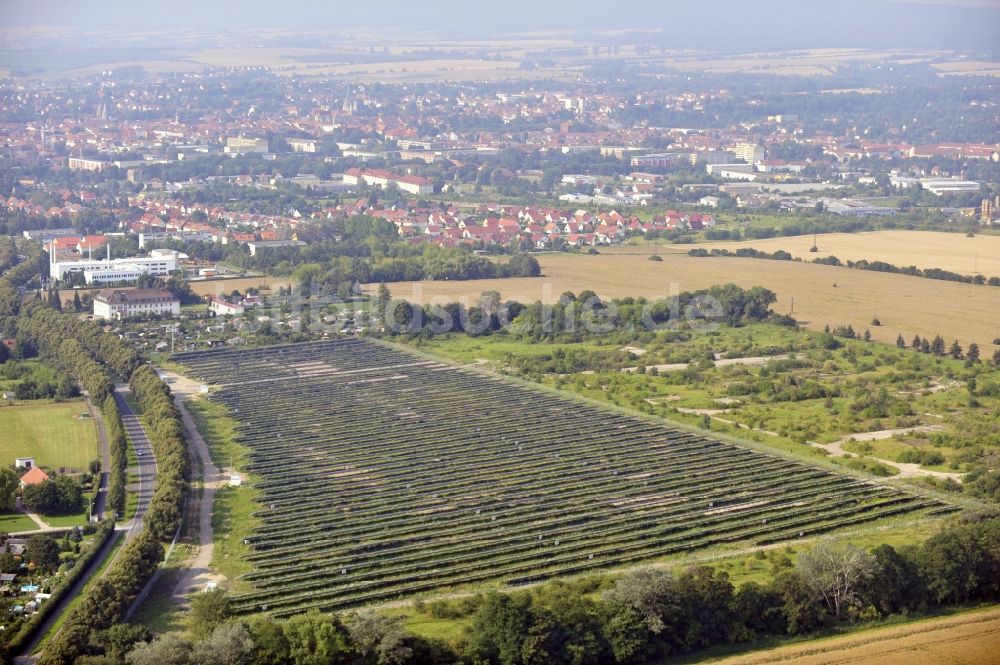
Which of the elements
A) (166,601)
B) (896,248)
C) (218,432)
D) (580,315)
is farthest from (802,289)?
(166,601)

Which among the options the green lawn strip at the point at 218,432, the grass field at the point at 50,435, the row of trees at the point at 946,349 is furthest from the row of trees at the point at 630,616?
the row of trees at the point at 946,349

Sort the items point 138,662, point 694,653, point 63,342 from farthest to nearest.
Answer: point 63,342 < point 694,653 < point 138,662

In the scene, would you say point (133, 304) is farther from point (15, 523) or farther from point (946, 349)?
point (946, 349)

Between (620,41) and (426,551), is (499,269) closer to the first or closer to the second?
(426,551)

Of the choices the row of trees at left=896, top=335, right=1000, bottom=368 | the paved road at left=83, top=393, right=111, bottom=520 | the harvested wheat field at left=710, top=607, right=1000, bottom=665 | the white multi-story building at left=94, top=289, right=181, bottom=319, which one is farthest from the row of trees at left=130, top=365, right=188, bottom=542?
the row of trees at left=896, top=335, right=1000, bottom=368

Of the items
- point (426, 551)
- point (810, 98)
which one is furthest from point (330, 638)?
point (810, 98)

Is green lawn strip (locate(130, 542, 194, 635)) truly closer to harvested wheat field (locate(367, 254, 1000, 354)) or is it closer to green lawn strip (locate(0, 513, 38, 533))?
green lawn strip (locate(0, 513, 38, 533))
